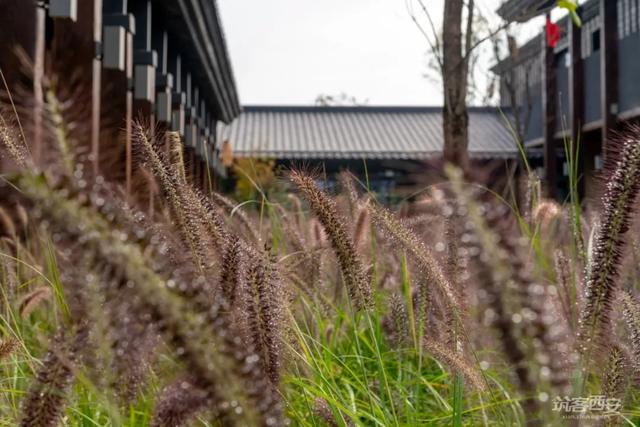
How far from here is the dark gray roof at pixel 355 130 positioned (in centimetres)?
2820

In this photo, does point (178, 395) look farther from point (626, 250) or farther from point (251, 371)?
point (626, 250)

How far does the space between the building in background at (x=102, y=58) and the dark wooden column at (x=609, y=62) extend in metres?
6.52

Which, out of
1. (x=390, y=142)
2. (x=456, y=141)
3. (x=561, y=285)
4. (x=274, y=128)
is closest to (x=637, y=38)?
(x=456, y=141)

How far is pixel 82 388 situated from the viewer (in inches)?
57.9

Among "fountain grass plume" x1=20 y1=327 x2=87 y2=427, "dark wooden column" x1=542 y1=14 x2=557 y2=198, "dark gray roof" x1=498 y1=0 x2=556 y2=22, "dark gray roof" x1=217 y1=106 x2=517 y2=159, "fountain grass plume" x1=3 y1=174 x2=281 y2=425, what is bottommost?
"fountain grass plume" x1=20 y1=327 x2=87 y2=427

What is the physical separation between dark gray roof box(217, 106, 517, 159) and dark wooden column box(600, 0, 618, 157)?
13372mm

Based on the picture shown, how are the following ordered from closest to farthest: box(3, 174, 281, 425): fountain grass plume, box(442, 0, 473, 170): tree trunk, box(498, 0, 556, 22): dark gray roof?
box(3, 174, 281, 425): fountain grass plume
box(498, 0, 556, 22): dark gray roof
box(442, 0, 473, 170): tree trunk

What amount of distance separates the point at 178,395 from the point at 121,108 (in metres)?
3.09

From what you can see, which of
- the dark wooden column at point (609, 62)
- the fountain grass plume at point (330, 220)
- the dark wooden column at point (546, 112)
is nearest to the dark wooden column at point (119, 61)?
the fountain grass plume at point (330, 220)

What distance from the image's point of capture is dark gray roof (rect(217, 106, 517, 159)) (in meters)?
28.2

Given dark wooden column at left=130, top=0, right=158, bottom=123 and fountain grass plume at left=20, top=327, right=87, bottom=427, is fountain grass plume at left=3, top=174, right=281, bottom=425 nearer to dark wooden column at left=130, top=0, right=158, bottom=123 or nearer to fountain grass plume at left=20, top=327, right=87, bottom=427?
fountain grass plume at left=20, top=327, right=87, bottom=427

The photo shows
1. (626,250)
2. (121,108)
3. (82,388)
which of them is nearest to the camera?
(626,250)

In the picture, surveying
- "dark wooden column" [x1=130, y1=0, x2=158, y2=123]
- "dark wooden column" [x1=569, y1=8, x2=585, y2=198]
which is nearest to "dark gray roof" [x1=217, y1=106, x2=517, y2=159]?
"dark wooden column" [x1=569, y1=8, x2=585, y2=198]

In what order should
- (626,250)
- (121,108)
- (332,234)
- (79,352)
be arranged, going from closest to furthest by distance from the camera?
(79,352) < (626,250) < (332,234) < (121,108)
